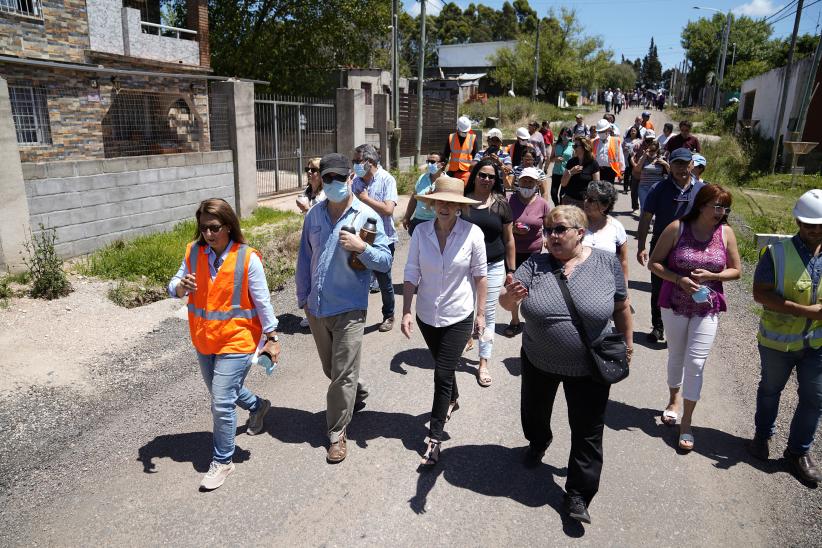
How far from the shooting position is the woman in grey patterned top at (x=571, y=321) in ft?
10.7

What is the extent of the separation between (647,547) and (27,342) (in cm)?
543

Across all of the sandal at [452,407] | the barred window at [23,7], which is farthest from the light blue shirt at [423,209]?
the barred window at [23,7]

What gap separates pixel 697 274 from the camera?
4.16 metres

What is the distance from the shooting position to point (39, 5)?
50.8 ft

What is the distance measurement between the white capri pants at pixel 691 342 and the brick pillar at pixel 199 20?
67.7 ft

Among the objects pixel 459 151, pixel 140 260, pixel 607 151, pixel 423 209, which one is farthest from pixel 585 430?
pixel 607 151

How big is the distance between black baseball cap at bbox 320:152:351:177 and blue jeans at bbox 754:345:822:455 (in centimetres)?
300

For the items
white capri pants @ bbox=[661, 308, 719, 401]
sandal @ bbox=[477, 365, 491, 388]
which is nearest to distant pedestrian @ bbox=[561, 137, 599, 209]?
sandal @ bbox=[477, 365, 491, 388]

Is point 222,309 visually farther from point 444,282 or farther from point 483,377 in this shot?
point 483,377

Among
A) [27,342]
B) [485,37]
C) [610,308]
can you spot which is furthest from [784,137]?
[485,37]

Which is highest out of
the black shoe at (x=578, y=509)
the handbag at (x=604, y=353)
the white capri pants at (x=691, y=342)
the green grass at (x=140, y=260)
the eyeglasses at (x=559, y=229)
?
the eyeglasses at (x=559, y=229)

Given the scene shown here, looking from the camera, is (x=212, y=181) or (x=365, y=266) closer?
(x=365, y=266)

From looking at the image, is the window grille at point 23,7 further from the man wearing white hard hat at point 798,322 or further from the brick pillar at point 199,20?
the man wearing white hard hat at point 798,322

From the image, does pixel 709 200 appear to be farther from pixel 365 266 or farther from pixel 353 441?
pixel 353 441
